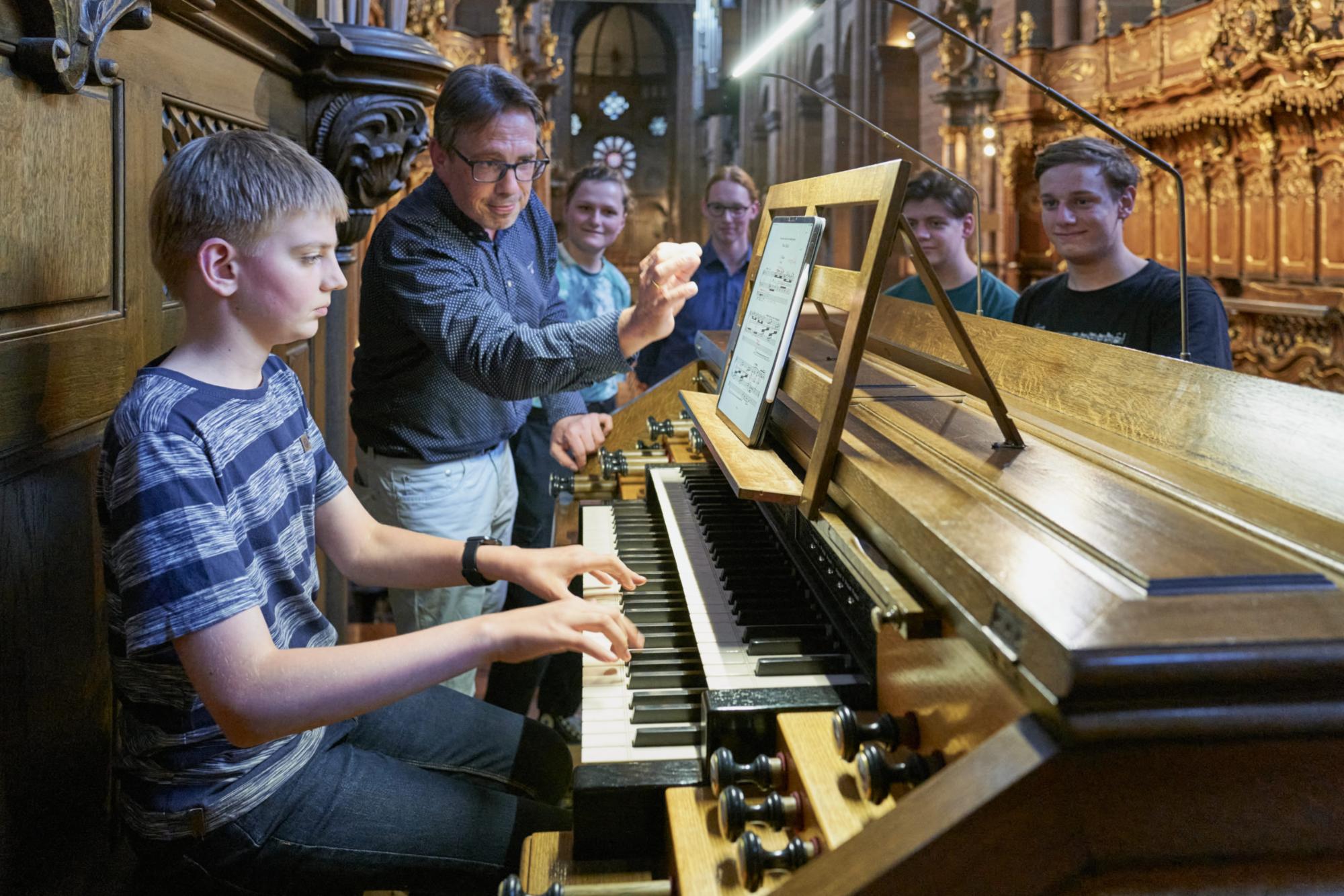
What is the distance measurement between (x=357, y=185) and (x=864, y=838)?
8.15ft

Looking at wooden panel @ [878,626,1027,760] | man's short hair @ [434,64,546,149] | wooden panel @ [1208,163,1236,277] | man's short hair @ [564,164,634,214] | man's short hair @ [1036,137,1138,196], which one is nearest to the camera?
wooden panel @ [878,626,1027,760]

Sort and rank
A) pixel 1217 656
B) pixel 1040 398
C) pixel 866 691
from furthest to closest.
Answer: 1. pixel 1040 398
2. pixel 866 691
3. pixel 1217 656

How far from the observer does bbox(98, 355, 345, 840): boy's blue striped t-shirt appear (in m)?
1.27

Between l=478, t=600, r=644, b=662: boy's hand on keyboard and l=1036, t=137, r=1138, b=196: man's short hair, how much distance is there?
246cm

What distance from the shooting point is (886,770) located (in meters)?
1.12

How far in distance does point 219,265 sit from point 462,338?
0.93 meters

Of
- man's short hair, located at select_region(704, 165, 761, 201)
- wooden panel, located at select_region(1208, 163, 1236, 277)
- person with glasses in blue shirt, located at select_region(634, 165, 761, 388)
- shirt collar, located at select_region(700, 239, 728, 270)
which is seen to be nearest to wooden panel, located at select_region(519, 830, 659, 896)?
person with glasses in blue shirt, located at select_region(634, 165, 761, 388)

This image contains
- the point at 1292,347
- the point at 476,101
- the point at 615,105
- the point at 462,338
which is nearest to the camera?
the point at 462,338

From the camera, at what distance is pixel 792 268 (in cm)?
178

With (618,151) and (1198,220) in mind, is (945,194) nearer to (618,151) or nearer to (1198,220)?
(1198,220)

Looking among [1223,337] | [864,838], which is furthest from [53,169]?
[1223,337]

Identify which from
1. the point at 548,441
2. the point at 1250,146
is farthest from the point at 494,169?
the point at 1250,146

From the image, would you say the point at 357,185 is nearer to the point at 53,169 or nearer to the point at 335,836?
the point at 53,169

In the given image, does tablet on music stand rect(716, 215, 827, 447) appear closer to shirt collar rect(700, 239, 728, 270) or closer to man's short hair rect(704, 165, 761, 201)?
shirt collar rect(700, 239, 728, 270)
